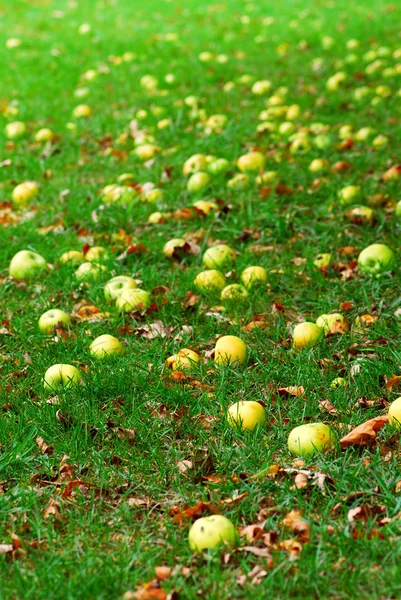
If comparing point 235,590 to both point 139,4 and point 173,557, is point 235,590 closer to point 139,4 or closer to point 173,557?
point 173,557

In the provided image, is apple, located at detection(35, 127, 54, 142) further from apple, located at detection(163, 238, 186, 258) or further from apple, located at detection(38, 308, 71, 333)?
apple, located at detection(38, 308, 71, 333)

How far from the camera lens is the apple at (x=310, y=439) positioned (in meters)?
3.08

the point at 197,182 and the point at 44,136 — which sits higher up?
the point at 197,182

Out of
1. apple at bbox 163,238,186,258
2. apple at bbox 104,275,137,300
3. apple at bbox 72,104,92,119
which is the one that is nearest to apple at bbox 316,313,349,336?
apple at bbox 104,275,137,300

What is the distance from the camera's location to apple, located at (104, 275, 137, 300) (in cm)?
452

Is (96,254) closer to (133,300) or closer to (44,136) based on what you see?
(133,300)

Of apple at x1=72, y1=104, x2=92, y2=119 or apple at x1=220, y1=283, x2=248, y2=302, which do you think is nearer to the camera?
apple at x1=220, y1=283, x2=248, y2=302

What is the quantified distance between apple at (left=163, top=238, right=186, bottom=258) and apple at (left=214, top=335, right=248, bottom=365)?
1331 millimetres

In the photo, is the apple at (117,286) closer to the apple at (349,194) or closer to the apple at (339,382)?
the apple at (339,382)

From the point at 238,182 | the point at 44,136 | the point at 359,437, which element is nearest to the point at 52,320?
the point at 359,437

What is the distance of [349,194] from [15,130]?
12.6 ft

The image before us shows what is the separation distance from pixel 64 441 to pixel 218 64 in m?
7.81

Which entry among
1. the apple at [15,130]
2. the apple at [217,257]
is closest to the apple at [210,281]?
the apple at [217,257]

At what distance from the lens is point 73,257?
199 inches
